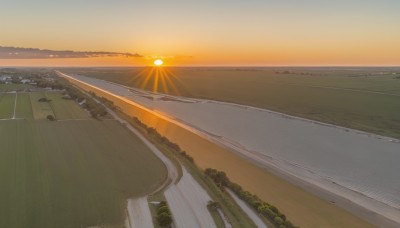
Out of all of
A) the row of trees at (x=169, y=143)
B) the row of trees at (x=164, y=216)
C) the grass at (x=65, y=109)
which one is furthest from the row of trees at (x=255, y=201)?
the grass at (x=65, y=109)

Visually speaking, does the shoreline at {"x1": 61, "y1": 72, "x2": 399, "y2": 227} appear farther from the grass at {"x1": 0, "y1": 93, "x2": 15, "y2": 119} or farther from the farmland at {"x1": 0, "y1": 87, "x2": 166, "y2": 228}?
the grass at {"x1": 0, "y1": 93, "x2": 15, "y2": 119}

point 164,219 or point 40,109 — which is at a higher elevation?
point 164,219

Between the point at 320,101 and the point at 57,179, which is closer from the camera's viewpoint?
the point at 57,179

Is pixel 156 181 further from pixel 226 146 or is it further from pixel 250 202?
pixel 226 146

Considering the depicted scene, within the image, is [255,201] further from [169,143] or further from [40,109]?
[40,109]

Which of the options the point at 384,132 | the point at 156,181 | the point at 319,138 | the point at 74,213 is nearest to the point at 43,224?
the point at 74,213

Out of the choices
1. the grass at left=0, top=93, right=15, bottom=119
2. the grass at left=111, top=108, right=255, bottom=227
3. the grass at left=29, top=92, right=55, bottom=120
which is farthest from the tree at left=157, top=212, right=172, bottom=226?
the grass at left=0, top=93, right=15, bottom=119

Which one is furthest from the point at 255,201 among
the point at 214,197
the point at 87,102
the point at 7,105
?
the point at 7,105
